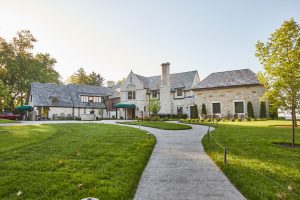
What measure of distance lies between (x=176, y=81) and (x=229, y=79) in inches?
387

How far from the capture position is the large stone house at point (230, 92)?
99.0ft

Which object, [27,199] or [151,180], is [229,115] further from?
[27,199]

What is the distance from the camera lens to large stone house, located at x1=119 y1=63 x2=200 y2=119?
37100 millimetres

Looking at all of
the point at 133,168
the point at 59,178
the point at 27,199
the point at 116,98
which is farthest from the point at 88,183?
the point at 116,98

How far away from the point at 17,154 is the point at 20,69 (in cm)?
4733

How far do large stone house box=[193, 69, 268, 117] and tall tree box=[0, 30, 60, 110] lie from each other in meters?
36.7

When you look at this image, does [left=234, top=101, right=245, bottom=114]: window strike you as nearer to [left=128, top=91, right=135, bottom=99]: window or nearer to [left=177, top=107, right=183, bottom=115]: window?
[left=177, top=107, right=183, bottom=115]: window

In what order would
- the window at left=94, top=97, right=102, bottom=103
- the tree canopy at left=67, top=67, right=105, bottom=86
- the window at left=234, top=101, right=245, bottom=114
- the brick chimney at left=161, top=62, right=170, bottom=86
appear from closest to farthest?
1. the window at left=234, top=101, right=245, bottom=114
2. the brick chimney at left=161, top=62, right=170, bottom=86
3. the window at left=94, top=97, right=102, bottom=103
4. the tree canopy at left=67, top=67, right=105, bottom=86

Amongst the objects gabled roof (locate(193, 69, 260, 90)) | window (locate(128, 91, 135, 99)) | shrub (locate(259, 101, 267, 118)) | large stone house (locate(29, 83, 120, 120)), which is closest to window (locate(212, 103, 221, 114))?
gabled roof (locate(193, 69, 260, 90))

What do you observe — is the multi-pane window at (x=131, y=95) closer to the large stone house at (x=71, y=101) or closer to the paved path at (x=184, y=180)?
the large stone house at (x=71, y=101)

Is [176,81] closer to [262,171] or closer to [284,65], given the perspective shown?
[284,65]

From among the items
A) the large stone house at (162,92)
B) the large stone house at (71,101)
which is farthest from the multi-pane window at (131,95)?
the large stone house at (71,101)

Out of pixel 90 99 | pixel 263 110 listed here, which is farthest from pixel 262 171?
pixel 90 99

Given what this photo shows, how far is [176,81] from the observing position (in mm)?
39438
